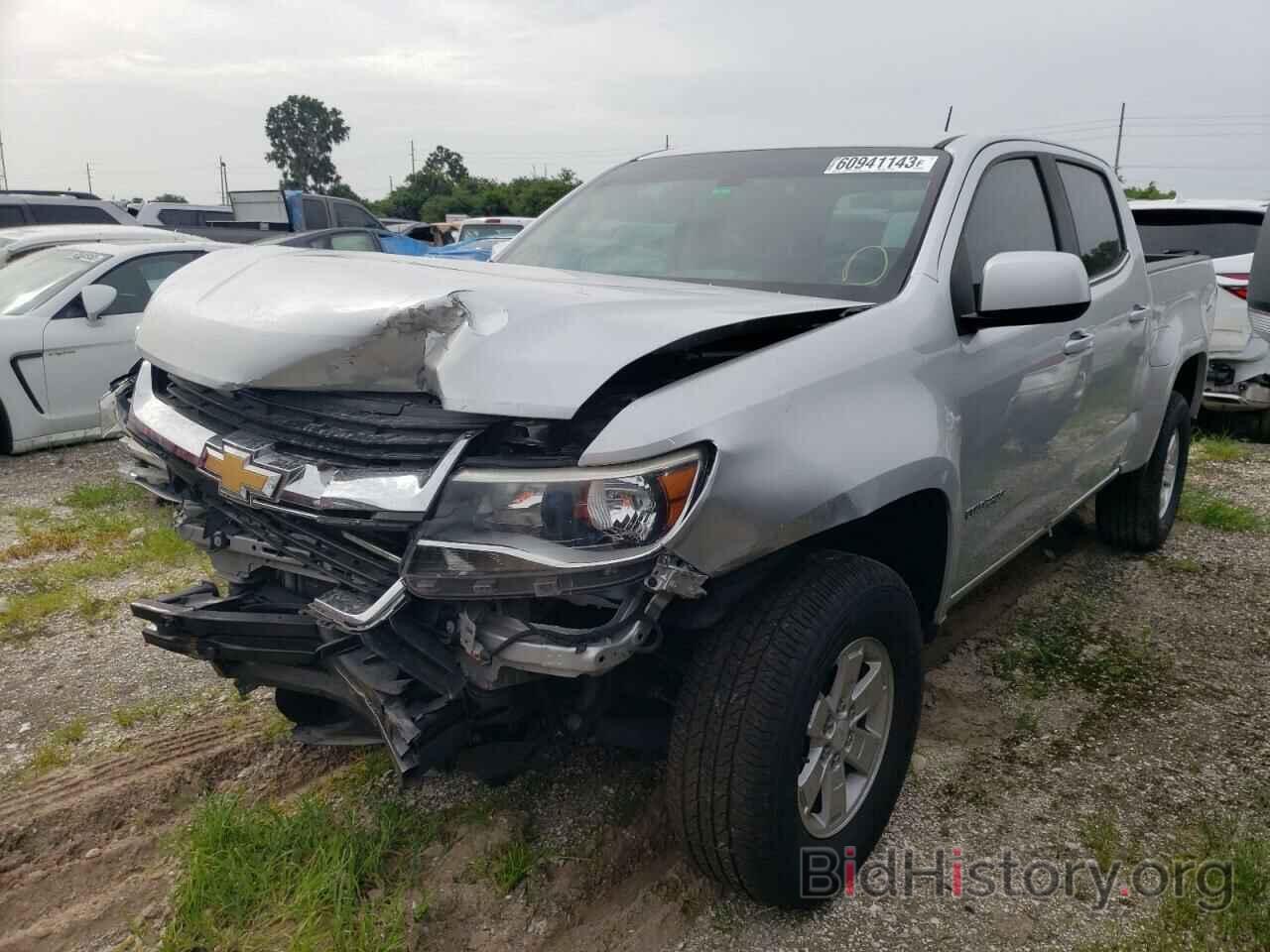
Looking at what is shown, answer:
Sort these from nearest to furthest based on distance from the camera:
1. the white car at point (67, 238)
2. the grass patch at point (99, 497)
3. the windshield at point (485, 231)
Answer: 1. the grass patch at point (99, 497)
2. the white car at point (67, 238)
3. the windshield at point (485, 231)

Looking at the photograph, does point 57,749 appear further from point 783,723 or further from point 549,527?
point 783,723

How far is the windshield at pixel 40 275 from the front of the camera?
6.75 m

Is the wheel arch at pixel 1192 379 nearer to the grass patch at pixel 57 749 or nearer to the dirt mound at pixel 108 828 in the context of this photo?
the dirt mound at pixel 108 828

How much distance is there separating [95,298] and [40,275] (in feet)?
2.86

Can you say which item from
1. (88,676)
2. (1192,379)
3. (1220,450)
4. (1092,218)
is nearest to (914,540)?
(1092,218)

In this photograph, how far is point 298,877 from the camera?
236cm

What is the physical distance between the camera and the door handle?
321 cm

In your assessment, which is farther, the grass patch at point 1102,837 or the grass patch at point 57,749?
the grass patch at point 57,749

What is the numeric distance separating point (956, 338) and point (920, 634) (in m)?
0.77

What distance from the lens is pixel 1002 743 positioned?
3.11 metres

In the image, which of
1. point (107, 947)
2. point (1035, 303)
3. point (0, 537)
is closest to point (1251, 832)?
point (1035, 303)

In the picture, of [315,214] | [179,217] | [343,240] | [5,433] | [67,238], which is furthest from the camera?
[179,217]

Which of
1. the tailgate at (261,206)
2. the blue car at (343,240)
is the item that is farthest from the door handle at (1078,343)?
the tailgate at (261,206)

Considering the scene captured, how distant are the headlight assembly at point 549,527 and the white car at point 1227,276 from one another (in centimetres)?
622
